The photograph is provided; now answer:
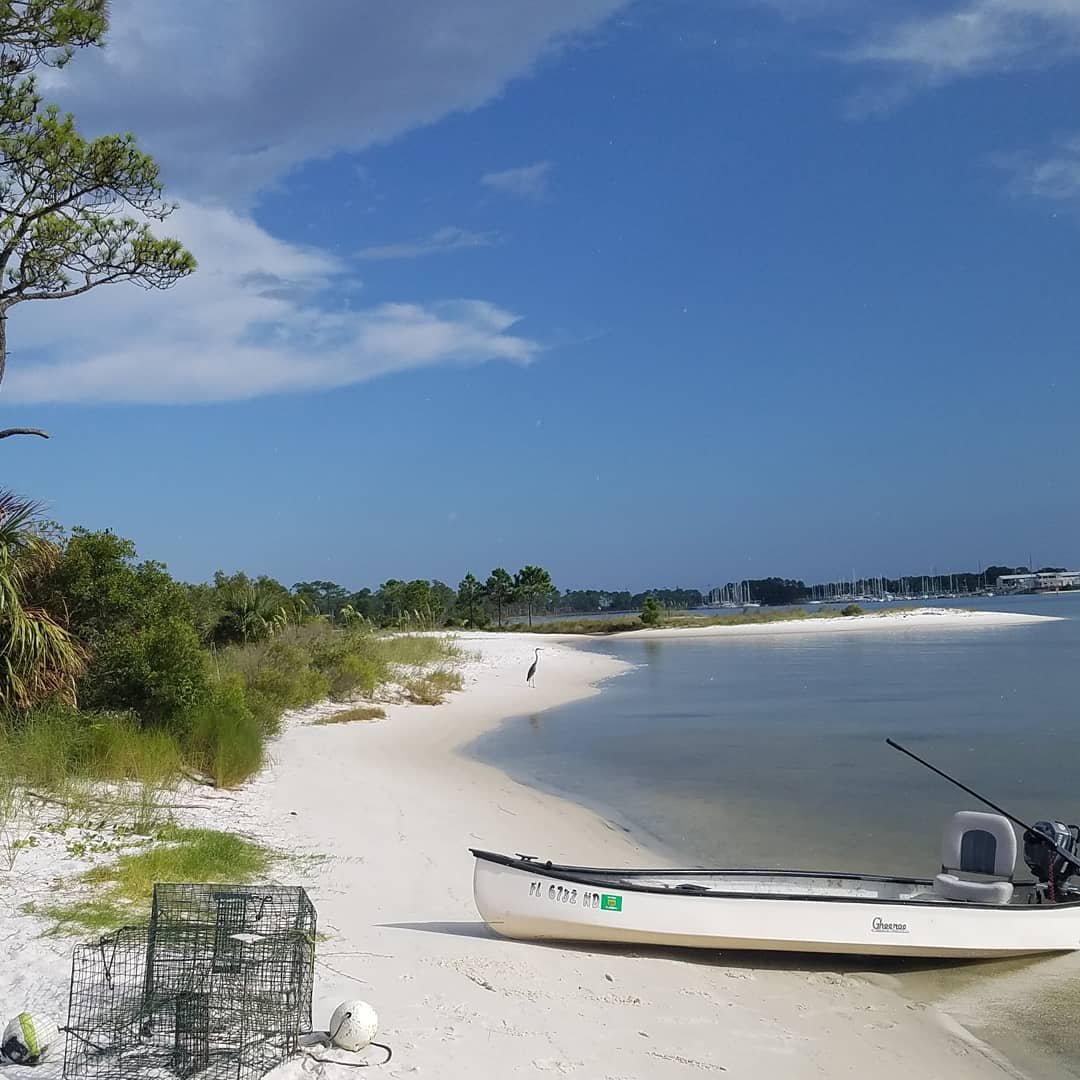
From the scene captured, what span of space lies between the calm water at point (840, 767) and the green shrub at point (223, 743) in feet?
15.5

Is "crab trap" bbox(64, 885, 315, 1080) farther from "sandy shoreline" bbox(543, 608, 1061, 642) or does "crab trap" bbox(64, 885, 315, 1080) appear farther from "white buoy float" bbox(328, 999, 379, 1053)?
"sandy shoreline" bbox(543, 608, 1061, 642)

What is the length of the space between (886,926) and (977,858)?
1761 mm

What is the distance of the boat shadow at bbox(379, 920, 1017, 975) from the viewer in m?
7.53

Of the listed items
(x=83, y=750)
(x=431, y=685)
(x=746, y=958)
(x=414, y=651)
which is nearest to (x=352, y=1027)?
(x=746, y=958)

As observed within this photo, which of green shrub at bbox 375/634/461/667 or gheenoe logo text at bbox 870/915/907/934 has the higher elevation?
green shrub at bbox 375/634/461/667

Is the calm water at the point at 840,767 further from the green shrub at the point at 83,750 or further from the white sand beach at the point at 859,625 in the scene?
the white sand beach at the point at 859,625

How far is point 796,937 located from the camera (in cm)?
748

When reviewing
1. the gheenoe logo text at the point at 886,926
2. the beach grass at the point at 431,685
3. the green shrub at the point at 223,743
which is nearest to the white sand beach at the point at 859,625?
the beach grass at the point at 431,685

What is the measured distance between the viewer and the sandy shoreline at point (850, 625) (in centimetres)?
7200

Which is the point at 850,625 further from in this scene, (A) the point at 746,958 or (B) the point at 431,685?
(A) the point at 746,958

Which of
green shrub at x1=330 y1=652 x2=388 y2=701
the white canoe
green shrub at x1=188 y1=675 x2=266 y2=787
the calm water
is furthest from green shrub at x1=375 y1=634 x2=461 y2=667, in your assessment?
the white canoe

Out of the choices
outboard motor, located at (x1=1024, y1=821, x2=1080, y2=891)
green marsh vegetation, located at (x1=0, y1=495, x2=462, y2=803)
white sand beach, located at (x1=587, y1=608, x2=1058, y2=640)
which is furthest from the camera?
white sand beach, located at (x1=587, y1=608, x2=1058, y2=640)

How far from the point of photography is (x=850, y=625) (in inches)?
3029

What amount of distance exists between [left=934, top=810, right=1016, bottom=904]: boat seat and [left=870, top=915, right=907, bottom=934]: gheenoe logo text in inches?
44.8
